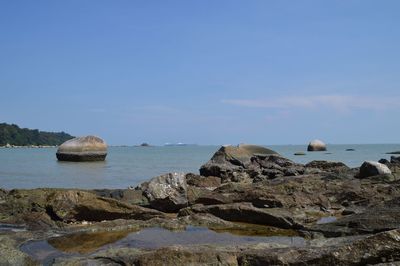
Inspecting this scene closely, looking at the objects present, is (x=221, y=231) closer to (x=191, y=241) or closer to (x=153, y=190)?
(x=191, y=241)

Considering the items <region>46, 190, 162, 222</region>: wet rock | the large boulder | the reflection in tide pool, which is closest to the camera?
the reflection in tide pool

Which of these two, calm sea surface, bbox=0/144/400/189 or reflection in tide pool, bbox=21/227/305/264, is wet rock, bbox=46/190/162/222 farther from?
calm sea surface, bbox=0/144/400/189

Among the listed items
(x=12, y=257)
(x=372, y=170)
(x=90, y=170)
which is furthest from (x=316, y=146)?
(x=12, y=257)

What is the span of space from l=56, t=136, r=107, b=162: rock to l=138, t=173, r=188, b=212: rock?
127 feet

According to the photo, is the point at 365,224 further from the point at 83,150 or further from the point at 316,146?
the point at 316,146

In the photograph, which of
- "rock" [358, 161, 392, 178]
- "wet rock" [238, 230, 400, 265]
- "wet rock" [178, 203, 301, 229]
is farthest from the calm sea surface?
"wet rock" [238, 230, 400, 265]

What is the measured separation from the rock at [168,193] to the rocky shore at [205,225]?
0.10 feet

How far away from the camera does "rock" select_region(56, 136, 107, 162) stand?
51000 millimetres

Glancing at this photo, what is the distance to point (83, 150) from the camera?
51.0 meters

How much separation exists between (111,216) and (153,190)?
91.1 inches

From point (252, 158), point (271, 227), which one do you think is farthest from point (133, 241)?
point (252, 158)

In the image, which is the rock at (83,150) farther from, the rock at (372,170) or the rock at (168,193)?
the rock at (168,193)

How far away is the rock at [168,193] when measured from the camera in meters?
13.5

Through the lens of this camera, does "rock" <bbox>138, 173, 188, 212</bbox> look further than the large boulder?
No
